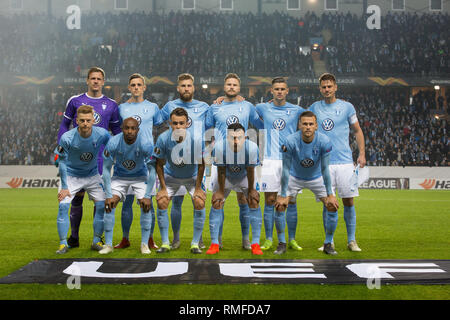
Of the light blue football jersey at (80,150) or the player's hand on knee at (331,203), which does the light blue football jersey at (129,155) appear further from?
the player's hand on knee at (331,203)

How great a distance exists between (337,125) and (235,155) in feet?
4.85

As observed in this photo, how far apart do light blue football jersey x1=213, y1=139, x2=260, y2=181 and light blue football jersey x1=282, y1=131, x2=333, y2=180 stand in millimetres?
392

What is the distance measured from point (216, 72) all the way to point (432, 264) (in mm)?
21939

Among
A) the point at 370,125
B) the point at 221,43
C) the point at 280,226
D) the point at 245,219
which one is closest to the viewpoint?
the point at 280,226

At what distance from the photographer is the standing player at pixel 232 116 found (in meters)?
6.38

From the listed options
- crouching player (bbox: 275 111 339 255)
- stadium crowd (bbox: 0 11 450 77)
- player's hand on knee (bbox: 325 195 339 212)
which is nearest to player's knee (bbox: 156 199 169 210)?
crouching player (bbox: 275 111 339 255)

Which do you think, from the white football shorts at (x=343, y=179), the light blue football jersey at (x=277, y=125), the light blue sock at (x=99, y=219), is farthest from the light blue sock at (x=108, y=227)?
the white football shorts at (x=343, y=179)

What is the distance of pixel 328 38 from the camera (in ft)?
92.7

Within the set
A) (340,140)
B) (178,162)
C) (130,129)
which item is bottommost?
(178,162)

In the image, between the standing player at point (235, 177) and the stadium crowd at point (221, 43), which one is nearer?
→ the standing player at point (235, 177)

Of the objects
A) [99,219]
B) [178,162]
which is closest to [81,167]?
[99,219]

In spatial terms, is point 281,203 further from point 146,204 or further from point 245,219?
point 146,204

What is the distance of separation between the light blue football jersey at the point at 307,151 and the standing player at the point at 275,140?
41cm

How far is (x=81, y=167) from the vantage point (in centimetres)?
626
